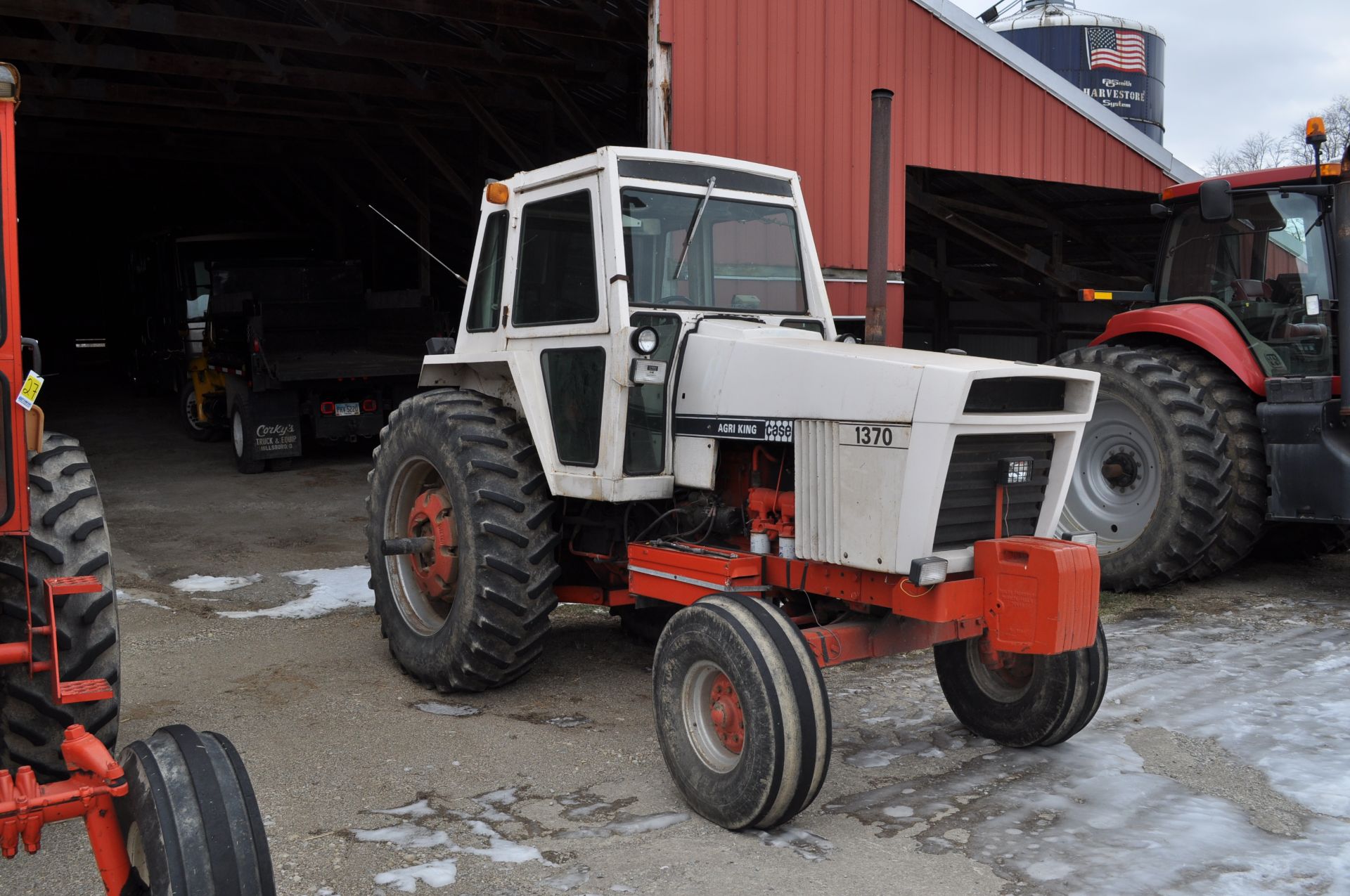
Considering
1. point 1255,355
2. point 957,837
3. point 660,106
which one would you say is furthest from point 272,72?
point 957,837

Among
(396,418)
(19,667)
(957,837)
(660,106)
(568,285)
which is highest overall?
(660,106)

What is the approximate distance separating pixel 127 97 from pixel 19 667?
11592 mm

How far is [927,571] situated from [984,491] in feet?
1.57

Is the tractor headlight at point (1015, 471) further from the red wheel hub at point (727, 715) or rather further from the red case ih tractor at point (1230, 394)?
the red case ih tractor at point (1230, 394)

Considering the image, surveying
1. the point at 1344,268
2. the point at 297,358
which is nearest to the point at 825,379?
the point at 1344,268

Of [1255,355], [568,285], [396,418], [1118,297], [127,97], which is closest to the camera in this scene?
[568,285]

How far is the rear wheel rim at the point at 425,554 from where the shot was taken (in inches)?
214

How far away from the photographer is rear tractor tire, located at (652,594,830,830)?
3645mm

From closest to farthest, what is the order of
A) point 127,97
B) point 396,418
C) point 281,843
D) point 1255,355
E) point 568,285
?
point 281,843 < point 568,285 < point 396,418 < point 1255,355 < point 127,97

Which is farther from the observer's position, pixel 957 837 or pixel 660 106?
pixel 660 106

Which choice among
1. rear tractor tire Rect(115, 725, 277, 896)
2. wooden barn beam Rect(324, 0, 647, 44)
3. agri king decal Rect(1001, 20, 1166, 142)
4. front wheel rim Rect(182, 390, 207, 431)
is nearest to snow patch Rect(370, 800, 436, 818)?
rear tractor tire Rect(115, 725, 277, 896)

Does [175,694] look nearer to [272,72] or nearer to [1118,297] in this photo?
[1118,297]

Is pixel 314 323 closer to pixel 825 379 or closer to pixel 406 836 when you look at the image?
pixel 825 379

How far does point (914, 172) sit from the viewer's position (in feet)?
40.3
